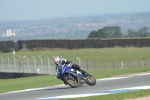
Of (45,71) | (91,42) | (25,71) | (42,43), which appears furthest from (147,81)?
(42,43)

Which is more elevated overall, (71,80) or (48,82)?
(71,80)

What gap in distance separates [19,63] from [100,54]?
15.3 metres

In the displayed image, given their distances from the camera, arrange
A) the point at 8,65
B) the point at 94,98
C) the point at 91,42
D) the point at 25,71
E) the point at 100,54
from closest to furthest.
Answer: the point at 94,98 < the point at 25,71 < the point at 8,65 < the point at 100,54 < the point at 91,42

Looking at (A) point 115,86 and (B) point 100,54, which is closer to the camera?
(A) point 115,86

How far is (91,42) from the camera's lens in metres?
66.5

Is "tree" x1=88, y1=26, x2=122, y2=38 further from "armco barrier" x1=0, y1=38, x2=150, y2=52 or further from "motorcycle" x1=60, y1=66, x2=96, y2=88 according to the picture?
"motorcycle" x1=60, y1=66, x2=96, y2=88

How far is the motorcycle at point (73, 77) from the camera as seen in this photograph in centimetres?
1886

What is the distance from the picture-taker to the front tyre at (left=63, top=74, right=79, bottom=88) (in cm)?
1892

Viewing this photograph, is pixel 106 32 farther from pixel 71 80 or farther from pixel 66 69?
pixel 66 69

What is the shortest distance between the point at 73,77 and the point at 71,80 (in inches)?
6.0

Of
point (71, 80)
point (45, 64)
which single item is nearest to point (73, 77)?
point (71, 80)

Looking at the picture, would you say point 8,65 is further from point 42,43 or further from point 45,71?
point 42,43

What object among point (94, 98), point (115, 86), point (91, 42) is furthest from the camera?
point (91, 42)

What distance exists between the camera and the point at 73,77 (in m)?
19.0
